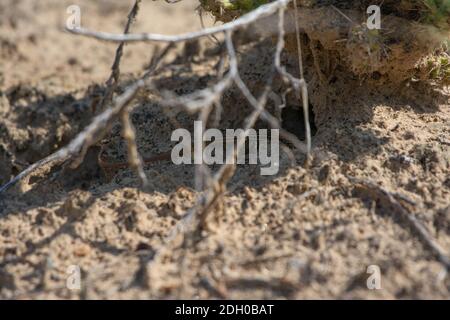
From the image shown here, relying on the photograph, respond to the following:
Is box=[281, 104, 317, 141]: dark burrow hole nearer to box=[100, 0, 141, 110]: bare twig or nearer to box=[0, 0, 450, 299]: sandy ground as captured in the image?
box=[0, 0, 450, 299]: sandy ground

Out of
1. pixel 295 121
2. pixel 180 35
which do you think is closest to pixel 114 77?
pixel 180 35

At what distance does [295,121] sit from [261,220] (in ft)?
3.00

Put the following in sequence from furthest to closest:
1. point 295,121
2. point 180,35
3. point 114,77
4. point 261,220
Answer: point 295,121
point 114,77
point 261,220
point 180,35

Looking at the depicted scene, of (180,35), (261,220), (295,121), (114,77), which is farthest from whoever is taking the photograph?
(295,121)

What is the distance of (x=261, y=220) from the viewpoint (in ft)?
7.27

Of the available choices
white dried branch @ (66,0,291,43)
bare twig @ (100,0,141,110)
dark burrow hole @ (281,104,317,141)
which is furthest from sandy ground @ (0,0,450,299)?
white dried branch @ (66,0,291,43)

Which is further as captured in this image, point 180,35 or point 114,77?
point 114,77

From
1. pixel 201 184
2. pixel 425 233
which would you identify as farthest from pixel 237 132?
pixel 425 233

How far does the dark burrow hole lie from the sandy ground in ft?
0.05

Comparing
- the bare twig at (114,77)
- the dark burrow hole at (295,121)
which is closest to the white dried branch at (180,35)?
the bare twig at (114,77)

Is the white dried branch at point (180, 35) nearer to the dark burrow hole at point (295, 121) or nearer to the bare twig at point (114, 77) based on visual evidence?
the bare twig at point (114, 77)

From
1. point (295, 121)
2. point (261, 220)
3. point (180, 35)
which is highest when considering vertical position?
point (295, 121)

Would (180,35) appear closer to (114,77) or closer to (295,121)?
(114,77)

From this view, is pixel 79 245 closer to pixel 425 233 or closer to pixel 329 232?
pixel 329 232
